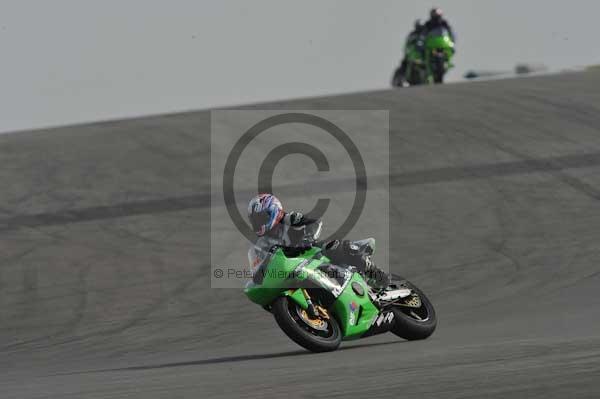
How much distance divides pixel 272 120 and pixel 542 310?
10013 mm

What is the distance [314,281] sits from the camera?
25.6ft

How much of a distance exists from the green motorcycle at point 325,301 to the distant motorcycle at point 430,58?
54.3 feet

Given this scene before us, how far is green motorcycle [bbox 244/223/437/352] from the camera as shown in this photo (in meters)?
7.65

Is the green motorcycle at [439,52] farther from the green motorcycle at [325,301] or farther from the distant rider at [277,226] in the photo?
the distant rider at [277,226]

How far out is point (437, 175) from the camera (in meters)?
15.5

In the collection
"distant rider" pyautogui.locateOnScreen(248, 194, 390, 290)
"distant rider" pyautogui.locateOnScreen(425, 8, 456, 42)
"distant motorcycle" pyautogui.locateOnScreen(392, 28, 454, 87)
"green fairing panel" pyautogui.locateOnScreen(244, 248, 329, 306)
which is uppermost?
"distant rider" pyautogui.locateOnScreen(425, 8, 456, 42)

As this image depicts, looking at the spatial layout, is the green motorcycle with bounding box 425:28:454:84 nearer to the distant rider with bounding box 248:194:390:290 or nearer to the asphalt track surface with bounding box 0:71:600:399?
the asphalt track surface with bounding box 0:71:600:399

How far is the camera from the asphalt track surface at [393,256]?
609 centimetres

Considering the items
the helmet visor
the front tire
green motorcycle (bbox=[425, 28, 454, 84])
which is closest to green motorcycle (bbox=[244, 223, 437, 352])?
the front tire

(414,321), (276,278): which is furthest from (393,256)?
(276,278)

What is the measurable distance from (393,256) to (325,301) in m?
4.54

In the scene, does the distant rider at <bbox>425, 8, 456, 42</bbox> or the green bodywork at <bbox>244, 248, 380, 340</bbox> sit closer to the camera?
the green bodywork at <bbox>244, 248, 380, 340</bbox>

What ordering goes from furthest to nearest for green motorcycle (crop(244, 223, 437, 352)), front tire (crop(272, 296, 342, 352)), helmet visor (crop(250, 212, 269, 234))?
helmet visor (crop(250, 212, 269, 234)) < green motorcycle (crop(244, 223, 437, 352)) < front tire (crop(272, 296, 342, 352))

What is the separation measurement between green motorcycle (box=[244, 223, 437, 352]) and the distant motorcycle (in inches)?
651
